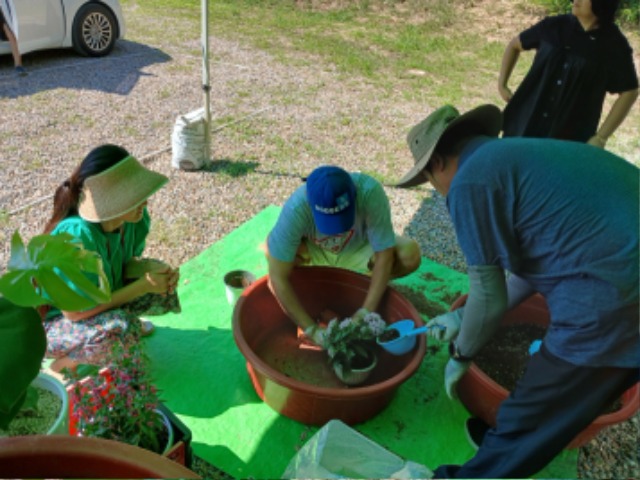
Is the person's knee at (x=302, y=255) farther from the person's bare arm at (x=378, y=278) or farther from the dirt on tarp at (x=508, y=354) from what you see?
the dirt on tarp at (x=508, y=354)

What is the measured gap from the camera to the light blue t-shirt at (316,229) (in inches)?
92.9

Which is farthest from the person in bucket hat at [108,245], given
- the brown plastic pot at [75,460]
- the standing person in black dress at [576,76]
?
the standing person in black dress at [576,76]

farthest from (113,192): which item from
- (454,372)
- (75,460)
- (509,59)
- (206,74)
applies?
(509,59)

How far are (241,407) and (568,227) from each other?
5.08 ft

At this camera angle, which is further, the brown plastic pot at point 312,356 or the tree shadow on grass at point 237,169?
the tree shadow on grass at point 237,169

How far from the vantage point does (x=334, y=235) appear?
7.76 ft

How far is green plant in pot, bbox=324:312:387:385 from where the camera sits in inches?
94.2

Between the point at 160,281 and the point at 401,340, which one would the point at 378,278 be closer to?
the point at 401,340

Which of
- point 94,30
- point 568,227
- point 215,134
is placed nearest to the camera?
point 568,227

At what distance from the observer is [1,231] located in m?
3.39

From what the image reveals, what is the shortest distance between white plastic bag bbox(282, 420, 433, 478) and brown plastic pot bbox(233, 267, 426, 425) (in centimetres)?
17

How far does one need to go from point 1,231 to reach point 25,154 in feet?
3.97

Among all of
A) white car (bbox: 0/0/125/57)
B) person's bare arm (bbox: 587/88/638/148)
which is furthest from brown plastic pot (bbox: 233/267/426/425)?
white car (bbox: 0/0/125/57)

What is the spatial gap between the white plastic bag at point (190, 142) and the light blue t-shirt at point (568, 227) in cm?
289
